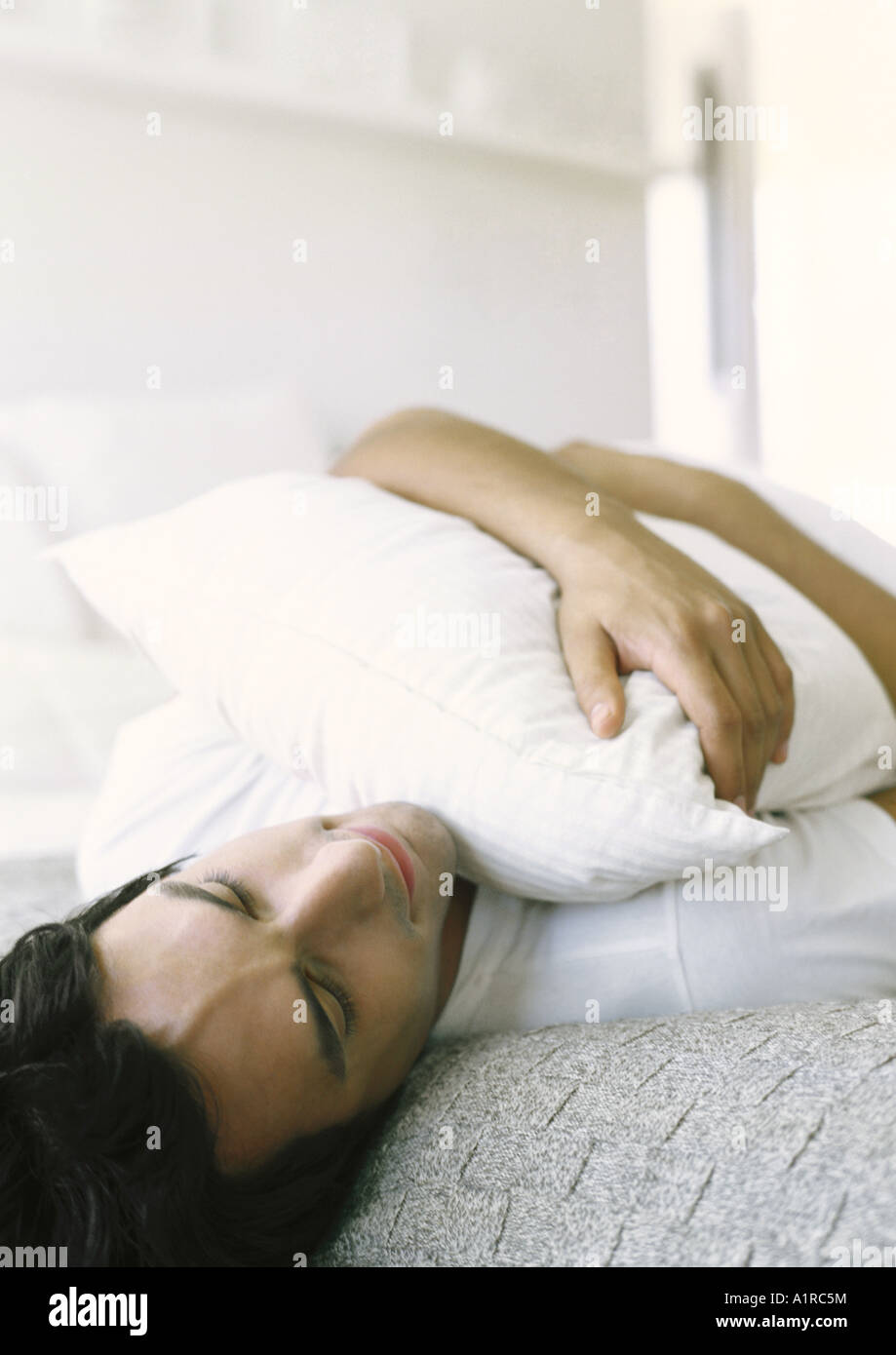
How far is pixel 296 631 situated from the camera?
0.79 m

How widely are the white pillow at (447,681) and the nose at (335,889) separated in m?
0.08

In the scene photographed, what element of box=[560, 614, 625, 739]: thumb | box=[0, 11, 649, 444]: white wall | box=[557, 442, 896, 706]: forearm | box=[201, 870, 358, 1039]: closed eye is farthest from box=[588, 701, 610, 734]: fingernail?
box=[0, 11, 649, 444]: white wall

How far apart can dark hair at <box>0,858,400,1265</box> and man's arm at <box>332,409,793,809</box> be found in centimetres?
32

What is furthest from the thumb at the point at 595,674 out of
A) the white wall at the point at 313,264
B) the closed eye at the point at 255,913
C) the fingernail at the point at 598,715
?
the white wall at the point at 313,264

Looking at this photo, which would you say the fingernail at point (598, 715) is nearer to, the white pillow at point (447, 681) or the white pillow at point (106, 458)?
the white pillow at point (447, 681)

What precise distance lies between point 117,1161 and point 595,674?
15.6 inches

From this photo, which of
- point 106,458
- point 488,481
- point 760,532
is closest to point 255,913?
point 488,481

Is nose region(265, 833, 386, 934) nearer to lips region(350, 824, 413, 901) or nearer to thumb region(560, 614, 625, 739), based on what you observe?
lips region(350, 824, 413, 901)

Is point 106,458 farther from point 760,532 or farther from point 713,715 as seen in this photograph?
point 713,715

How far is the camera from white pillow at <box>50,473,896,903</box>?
0.67m

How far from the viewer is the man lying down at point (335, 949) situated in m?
0.58

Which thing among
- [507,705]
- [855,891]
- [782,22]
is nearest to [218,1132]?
[507,705]

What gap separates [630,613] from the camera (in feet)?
2.48

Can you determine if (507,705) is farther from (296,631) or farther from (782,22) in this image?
(782,22)
